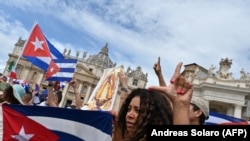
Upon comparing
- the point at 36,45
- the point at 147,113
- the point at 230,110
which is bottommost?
the point at 147,113

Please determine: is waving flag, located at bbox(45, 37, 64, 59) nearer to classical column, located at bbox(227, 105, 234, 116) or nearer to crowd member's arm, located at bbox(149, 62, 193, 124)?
crowd member's arm, located at bbox(149, 62, 193, 124)

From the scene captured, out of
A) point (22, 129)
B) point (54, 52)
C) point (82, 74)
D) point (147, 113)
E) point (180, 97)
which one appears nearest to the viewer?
point (180, 97)

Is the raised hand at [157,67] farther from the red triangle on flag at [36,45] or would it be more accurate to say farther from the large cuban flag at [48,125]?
the red triangle on flag at [36,45]

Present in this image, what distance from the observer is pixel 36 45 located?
8086 mm

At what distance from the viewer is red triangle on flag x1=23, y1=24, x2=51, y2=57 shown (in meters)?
7.87

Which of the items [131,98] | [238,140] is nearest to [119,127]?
[131,98]

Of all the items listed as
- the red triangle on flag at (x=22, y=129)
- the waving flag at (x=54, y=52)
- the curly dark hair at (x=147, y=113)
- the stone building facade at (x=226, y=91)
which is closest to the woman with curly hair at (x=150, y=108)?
the curly dark hair at (x=147, y=113)

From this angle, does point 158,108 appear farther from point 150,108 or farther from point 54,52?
point 54,52

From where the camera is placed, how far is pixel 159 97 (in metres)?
2.25

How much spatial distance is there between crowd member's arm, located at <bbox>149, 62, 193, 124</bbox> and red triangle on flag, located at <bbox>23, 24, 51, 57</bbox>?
6.77 metres

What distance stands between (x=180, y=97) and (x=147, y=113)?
501 millimetres

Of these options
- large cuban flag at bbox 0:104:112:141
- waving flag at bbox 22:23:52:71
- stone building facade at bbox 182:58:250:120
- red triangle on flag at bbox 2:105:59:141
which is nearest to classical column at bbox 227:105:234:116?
stone building facade at bbox 182:58:250:120

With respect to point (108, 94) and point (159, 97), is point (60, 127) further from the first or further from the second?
point (108, 94)

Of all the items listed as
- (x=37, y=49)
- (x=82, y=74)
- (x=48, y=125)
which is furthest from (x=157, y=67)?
(x=82, y=74)
